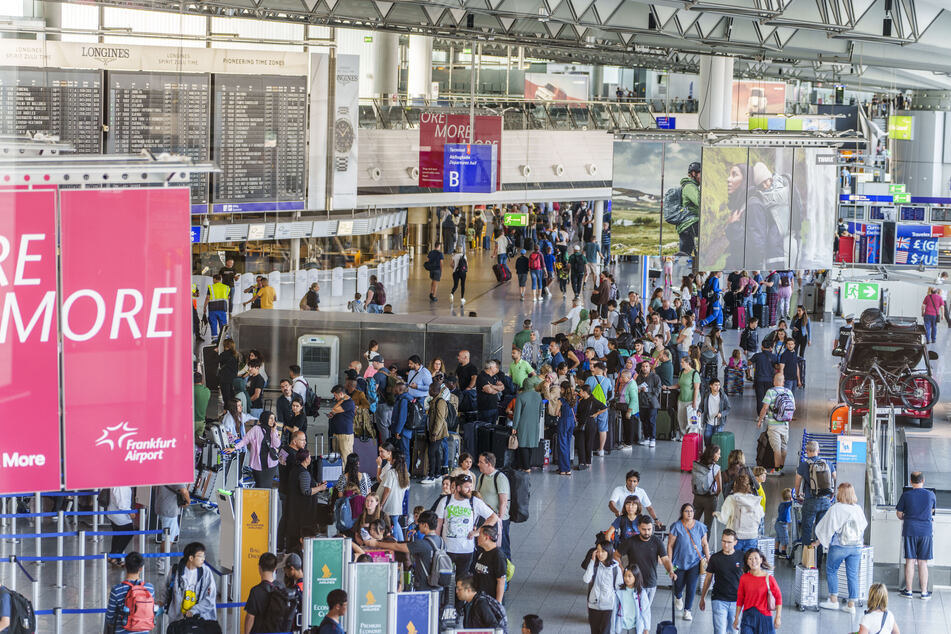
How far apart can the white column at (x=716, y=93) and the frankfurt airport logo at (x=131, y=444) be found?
2213cm

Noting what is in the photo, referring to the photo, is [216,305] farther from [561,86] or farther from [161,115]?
[561,86]

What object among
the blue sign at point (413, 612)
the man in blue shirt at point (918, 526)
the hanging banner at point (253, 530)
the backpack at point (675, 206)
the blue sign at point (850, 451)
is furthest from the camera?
the backpack at point (675, 206)

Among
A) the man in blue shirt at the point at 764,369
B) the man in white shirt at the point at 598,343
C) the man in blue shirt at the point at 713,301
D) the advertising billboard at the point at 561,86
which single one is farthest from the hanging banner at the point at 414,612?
the advertising billboard at the point at 561,86

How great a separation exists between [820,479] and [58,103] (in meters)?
12.0

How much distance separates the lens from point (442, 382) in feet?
51.9

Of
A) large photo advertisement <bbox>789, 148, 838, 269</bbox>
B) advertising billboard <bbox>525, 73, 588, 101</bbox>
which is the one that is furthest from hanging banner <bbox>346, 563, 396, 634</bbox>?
advertising billboard <bbox>525, 73, 588, 101</bbox>

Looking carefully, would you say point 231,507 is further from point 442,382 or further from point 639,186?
point 639,186

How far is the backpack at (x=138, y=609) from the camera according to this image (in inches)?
351

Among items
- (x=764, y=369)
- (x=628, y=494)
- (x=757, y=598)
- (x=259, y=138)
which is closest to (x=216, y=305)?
(x=259, y=138)

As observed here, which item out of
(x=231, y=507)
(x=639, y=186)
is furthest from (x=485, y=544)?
(x=639, y=186)

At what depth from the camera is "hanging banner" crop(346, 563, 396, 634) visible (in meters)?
9.12

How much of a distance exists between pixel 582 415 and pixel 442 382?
203 cm

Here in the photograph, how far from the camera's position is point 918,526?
486 inches

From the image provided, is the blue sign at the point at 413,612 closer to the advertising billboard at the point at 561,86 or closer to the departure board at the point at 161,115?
the departure board at the point at 161,115
